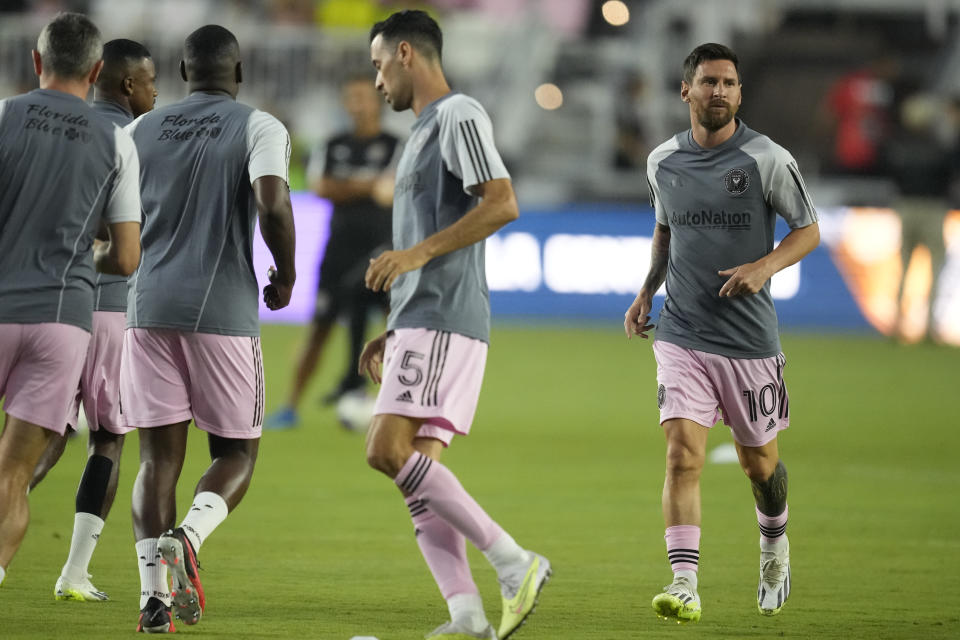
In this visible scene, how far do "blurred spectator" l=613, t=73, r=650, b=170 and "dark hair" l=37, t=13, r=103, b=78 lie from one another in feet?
68.6

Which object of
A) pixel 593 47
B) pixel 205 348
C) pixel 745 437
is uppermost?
pixel 593 47

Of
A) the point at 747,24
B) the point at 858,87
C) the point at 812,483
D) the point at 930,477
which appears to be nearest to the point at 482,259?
the point at 812,483

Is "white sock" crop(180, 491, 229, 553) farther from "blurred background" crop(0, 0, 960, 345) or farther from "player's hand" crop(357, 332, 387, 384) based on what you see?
"blurred background" crop(0, 0, 960, 345)

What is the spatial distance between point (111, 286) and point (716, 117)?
9.15ft

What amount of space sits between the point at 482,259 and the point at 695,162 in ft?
4.51

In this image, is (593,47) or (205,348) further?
(593,47)

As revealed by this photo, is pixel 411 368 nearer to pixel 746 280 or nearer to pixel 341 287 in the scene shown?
pixel 746 280

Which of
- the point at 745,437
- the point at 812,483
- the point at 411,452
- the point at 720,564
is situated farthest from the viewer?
the point at 812,483

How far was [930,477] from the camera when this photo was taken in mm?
11227

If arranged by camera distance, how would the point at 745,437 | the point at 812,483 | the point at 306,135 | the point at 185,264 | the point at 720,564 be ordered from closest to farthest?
the point at 185,264 < the point at 745,437 < the point at 720,564 < the point at 812,483 < the point at 306,135

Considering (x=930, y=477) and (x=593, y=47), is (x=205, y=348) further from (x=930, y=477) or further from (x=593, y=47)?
(x=593, y=47)

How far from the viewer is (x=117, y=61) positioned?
6863 mm

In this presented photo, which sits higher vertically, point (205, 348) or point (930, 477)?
point (205, 348)

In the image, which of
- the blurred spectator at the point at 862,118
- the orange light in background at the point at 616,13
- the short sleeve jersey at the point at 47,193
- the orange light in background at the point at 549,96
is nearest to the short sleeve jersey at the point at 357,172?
the short sleeve jersey at the point at 47,193
